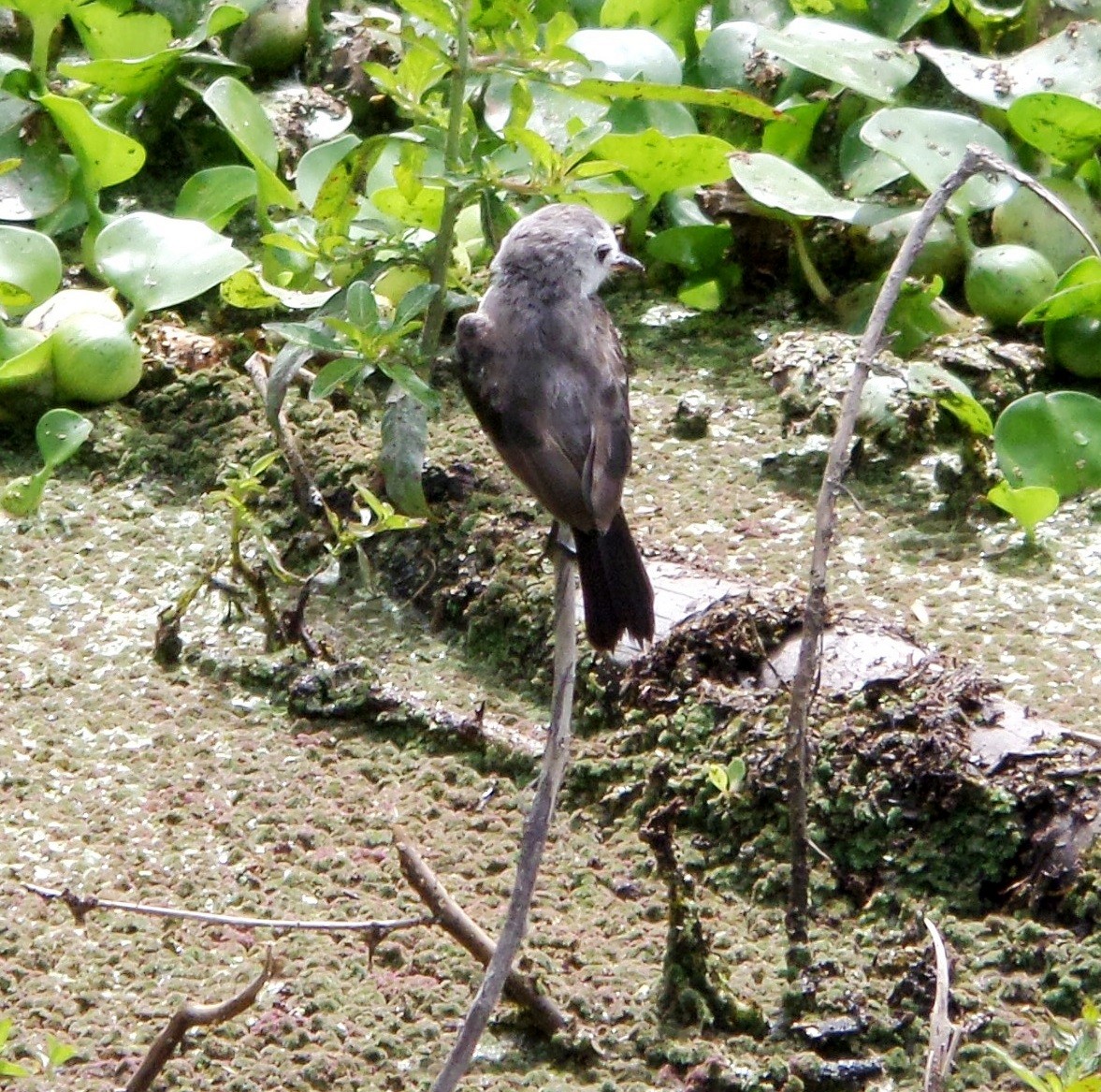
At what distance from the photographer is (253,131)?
12.8ft

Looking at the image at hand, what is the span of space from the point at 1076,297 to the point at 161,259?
199cm

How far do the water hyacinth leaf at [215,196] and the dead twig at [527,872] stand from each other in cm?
199

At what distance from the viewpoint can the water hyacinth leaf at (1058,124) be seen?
3686mm

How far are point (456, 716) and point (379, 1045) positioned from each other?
2.56ft

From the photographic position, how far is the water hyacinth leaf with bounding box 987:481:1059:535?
312 cm

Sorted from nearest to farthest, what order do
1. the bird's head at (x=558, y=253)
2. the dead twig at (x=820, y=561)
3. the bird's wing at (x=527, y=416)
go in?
the dead twig at (x=820, y=561) → the bird's wing at (x=527, y=416) → the bird's head at (x=558, y=253)

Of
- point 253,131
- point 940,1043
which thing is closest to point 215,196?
point 253,131

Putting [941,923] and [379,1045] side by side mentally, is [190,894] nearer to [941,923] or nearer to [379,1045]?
[379,1045]

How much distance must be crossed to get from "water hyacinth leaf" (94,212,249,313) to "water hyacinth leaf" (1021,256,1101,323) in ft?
5.65

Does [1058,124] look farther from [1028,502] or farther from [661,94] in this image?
[1028,502]

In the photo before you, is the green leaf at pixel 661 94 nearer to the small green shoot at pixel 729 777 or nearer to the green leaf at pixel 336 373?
the green leaf at pixel 336 373

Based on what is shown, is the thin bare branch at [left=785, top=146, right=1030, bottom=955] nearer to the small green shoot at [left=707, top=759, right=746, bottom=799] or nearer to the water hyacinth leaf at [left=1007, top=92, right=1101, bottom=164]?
the small green shoot at [left=707, top=759, right=746, bottom=799]

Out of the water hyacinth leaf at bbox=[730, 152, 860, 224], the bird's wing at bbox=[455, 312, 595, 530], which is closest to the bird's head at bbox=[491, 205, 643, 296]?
the bird's wing at bbox=[455, 312, 595, 530]

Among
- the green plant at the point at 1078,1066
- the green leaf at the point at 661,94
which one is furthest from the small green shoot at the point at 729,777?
the green leaf at the point at 661,94
